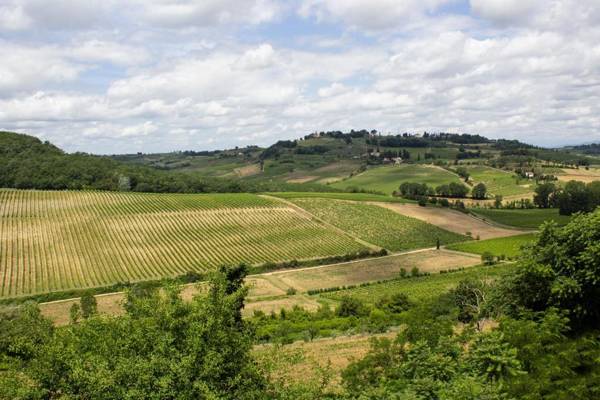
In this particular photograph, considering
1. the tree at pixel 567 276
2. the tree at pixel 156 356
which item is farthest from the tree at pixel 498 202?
the tree at pixel 156 356

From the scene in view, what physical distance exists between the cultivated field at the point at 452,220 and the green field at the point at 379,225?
3.61m

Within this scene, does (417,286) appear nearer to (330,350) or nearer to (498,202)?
(330,350)

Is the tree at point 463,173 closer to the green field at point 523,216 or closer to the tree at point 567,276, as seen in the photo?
the green field at point 523,216

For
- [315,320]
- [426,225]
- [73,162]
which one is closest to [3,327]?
[315,320]

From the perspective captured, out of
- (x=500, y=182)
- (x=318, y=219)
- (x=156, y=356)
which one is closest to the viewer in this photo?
(x=156, y=356)

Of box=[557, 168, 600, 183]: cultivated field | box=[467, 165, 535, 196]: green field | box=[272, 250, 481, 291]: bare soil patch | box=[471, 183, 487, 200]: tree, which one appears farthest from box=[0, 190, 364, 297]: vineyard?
box=[557, 168, 600, 183]: cultivated field

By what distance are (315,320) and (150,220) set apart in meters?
61.0

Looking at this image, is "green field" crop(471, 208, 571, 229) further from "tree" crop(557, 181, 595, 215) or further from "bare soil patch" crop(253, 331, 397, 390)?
"bare soil patch" crop(253, 331, 397, 390)

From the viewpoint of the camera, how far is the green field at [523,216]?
116 metres

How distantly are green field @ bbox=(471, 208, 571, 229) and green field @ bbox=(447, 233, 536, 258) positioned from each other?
1382cm

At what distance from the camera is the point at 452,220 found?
118688mm

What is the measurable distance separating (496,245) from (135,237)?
7147 cm

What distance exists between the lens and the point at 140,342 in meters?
14.9

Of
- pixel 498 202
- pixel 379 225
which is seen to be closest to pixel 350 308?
pixel 379 225
